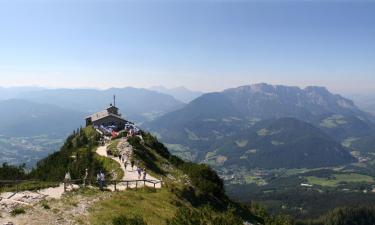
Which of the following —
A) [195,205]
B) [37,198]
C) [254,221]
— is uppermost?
[37,198]

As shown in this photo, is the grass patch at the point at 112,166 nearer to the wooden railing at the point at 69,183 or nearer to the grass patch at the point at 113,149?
the grass patch at the point at 113,149

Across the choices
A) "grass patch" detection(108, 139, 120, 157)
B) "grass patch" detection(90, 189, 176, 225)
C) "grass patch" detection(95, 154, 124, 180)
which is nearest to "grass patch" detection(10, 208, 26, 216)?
"grass patch" detection(90, 189, 176, 225)

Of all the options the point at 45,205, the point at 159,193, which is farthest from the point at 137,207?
the point at 159,193

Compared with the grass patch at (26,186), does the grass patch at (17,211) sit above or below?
Result: above

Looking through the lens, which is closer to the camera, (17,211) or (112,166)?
(17,211)

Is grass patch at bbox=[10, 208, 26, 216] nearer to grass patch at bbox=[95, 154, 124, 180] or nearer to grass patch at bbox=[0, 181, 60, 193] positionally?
grass patch at bbox=[0, 181, 60, 193]

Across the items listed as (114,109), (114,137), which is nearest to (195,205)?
(114,137)

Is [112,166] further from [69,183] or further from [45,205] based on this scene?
[45,205]

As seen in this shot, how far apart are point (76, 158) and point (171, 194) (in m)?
29.0

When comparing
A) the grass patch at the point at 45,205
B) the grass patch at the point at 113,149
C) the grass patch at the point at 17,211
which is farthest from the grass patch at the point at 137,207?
the grass patch at the point at 113,149

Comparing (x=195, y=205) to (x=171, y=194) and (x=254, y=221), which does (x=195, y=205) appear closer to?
(x=171, y=194)

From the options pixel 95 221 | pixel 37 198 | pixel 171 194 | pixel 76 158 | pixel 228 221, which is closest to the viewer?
pixel 228 221

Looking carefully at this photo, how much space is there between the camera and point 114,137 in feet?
322

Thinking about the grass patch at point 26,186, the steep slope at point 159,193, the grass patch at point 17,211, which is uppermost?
the grass patch at point 17,211
